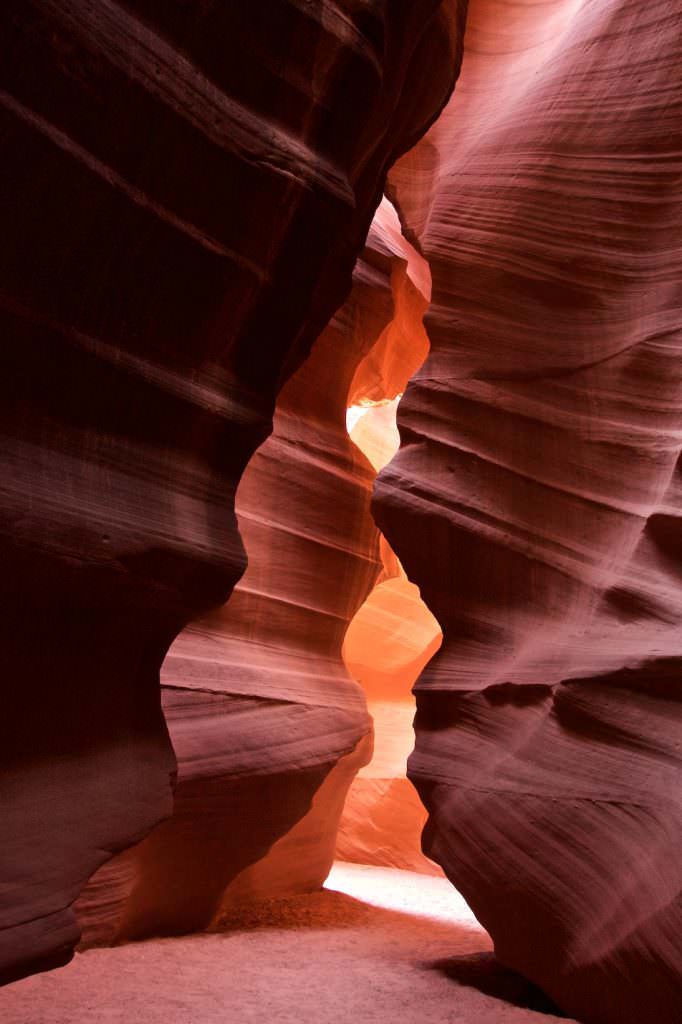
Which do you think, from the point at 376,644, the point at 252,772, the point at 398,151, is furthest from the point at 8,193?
the point at 376,644

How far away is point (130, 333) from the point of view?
2.15 m

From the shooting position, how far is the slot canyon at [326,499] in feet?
6.48

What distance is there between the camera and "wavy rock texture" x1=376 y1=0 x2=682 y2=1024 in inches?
132

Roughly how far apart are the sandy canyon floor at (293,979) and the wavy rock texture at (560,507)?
0.29 m

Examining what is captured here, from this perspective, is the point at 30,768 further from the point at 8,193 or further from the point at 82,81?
the point at 82,81

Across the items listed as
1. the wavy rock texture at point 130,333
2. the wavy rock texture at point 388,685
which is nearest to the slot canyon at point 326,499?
the wavy rock texture at point 130,333

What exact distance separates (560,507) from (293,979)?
213cm

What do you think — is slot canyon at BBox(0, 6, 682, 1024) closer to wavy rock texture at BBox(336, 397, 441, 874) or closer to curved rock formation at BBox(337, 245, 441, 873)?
curved rock formation at BBox(337, 245, 441, 873)

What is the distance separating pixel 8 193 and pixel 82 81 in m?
0.28

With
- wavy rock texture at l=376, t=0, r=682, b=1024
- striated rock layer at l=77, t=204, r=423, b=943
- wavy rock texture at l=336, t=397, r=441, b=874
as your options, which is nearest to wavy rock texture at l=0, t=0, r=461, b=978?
wavy rock texture at l=376, t=0, r=682, b=1024

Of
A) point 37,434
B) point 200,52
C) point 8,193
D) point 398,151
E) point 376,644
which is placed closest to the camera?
point 8,193

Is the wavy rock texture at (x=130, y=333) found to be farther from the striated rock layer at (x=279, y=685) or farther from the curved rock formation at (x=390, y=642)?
the curved rock formation at (x=390, y=642)

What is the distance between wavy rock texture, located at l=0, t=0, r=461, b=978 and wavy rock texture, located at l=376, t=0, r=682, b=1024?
5.75 feet

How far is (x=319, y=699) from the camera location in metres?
5.22
